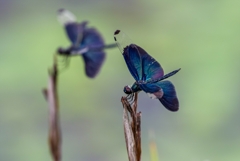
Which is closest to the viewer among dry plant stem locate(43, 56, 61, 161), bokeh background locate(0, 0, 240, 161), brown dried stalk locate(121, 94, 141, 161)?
dry plant stem locate(43, 56, 61, 161)

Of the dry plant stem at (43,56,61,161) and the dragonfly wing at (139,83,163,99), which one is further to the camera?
the dragonfly wing at (139,83,163,99)

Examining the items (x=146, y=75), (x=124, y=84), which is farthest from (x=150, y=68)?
(x=124, y=84)

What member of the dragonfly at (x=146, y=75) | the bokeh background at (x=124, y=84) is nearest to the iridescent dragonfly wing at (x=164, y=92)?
the dragonfly at (x=146, y=75)

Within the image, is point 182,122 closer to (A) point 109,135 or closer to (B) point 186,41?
(A) point 109,135

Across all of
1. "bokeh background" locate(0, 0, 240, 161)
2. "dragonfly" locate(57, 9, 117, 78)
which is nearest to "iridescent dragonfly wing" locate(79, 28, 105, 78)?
"dragonfly" locate(57, 9, 117, 78)

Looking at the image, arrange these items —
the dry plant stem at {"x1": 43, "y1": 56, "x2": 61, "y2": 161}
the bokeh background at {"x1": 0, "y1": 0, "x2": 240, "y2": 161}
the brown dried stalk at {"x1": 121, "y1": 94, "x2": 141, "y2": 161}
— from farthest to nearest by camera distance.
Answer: the bokeh background at {"x1": 0, "y1": 0, "x2": 240, "y2": 161}, the brown dried stalk at {"x1": 121, "y1": 94, "x2": 141, "y2": 161}, the dry plant stem at {"x1": 43, "y1": 56, "x2": 61, "y2": 161}

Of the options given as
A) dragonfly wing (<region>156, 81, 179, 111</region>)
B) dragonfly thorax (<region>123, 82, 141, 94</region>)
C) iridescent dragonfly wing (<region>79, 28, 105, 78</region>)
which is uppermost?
iridescent dragonfly wing (<region>79, 28, 105, 78</region>)

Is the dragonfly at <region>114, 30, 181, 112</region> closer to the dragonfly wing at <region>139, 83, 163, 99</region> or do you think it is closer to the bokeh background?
the dragonfly wing at <region>139, 83, 163, 99</region>

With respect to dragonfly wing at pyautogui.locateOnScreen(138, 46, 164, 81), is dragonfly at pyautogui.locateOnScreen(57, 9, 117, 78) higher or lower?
higher
